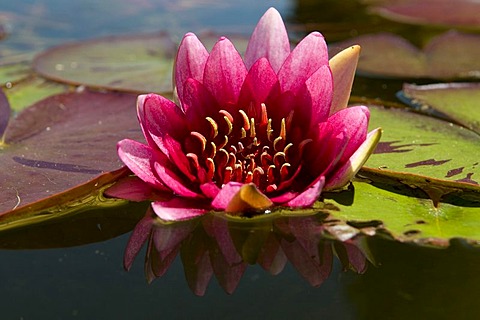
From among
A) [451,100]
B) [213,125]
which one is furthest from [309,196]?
[451,100]

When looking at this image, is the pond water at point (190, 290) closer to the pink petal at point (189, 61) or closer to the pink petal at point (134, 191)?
the pink petal at point (134, 191)

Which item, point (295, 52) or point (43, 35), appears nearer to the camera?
point (295, 52)

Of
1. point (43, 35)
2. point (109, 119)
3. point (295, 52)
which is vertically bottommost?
point (43, 35)

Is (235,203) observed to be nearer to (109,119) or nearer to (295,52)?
(295,52)

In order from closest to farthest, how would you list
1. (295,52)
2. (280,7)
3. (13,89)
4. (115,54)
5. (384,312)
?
(384,312), (295,52), (13,89), (115,54), (280,7)

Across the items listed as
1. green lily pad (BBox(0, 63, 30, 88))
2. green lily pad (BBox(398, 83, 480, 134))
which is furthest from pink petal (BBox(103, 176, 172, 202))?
green lily pad (BBox(0, 63, 30, 88))


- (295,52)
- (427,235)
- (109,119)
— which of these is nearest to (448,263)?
(427,235)

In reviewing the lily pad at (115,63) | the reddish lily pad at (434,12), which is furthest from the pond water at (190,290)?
the reddish lily pad at (434,12)

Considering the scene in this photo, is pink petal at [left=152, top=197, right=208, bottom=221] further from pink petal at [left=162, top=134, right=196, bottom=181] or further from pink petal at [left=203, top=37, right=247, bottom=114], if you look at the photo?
pink petal at [left=203, top=37, right=247, bottom=114]
